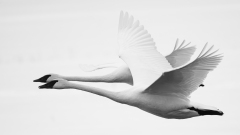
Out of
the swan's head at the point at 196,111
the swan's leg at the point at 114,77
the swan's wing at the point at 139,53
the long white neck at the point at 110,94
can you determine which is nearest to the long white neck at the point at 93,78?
the swan's leg at the point at 114,77

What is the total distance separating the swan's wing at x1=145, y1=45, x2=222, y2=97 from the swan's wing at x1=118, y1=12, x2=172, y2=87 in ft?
2.33

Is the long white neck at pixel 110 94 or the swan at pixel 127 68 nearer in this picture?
the long white neck at pixel 110 94

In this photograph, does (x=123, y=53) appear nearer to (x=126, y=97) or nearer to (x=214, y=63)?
(x=126, y=97)

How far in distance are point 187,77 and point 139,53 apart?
9.10 ft

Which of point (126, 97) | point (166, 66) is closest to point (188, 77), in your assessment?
Answer: point (126, 97)

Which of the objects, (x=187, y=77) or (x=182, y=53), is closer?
(x=187, y=77)

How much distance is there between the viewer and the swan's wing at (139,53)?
13434 millimetres

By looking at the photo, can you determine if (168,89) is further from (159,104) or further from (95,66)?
(95,66)

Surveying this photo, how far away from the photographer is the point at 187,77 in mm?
11852

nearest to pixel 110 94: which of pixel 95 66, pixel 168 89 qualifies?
pixel 168 89

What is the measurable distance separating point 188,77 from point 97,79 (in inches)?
117

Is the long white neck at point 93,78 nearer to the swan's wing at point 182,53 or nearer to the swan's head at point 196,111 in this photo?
the swan's wing at point 182,53

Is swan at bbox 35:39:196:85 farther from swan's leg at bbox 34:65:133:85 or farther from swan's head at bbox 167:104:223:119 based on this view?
swan's head at bbox 167:104:223:119

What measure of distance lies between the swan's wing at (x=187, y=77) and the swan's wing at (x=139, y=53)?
712 millimetres
